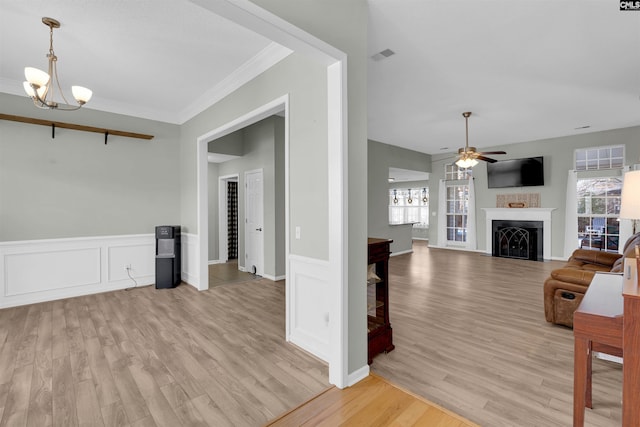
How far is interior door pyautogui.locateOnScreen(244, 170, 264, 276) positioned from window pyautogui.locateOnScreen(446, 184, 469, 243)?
620cm

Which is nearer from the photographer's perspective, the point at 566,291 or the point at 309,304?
the point at 309,304

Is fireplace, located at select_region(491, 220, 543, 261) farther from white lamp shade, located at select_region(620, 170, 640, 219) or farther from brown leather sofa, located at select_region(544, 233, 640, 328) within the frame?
white lamp shade, located at select_region(620, 170, 640, 219)

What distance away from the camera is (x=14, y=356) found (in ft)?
8.54

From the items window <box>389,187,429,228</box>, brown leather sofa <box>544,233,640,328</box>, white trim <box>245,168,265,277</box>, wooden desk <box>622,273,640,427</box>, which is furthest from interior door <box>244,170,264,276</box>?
window <box>389,187,429,228</box>

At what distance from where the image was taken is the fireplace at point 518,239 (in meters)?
7.29

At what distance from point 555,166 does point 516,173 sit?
792 mm

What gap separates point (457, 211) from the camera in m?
8.90

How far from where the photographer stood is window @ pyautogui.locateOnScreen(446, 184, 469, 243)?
8.73 metres

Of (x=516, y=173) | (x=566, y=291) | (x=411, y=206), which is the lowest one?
(x=566, y=291)

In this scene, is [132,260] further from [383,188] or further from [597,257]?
[597,257]

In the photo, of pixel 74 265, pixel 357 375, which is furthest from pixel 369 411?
pixel 74 265

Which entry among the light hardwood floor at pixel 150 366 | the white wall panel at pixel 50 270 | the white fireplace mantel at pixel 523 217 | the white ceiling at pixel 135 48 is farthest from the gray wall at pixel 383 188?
the white wall panel at pixel 50 270

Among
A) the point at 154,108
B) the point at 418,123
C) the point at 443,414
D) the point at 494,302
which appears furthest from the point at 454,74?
the point at 154,108

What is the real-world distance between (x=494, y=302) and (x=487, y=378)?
2.11 meters
